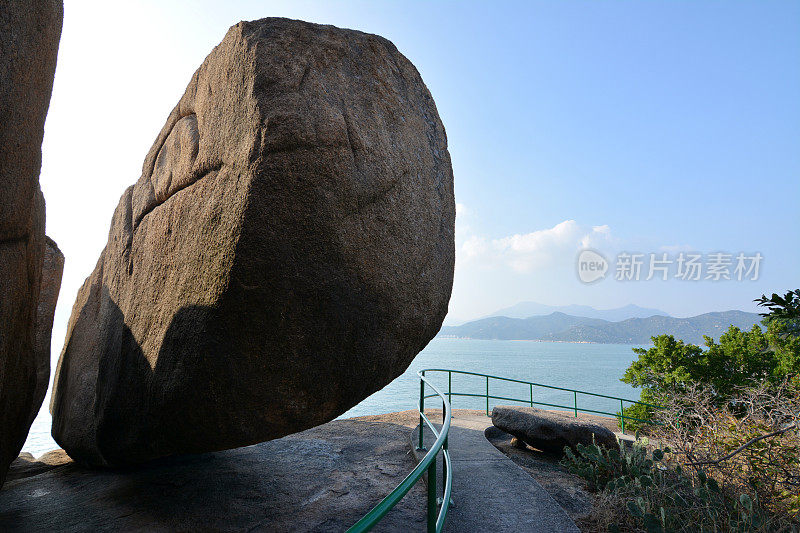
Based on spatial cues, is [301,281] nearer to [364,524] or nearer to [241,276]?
[241,276]

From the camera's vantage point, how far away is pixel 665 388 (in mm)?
10078

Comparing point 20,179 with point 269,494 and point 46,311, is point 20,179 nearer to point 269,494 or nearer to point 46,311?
point 46,311

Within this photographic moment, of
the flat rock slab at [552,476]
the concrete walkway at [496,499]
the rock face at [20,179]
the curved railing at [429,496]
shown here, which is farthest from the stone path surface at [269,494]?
the curved railing at [429,496]

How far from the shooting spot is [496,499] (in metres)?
4.10

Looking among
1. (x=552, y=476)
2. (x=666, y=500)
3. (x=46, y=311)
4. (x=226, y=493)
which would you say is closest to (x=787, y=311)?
(x=666, y=500)

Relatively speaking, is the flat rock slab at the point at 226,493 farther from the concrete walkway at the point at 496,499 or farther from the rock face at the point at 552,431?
the rock face at the point at 552,431

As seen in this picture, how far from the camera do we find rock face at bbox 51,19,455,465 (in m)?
2.65

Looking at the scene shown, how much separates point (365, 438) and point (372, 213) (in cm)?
423

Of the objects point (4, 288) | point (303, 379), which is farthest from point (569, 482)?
point (4, 288)

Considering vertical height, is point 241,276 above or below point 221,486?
above

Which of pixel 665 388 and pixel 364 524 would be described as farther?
pixel 665 388

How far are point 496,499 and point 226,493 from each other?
2342mm

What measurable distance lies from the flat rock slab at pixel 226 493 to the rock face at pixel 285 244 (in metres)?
0.60

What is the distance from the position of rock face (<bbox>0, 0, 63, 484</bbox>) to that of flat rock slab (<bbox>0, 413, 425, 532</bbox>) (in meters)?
0.67
